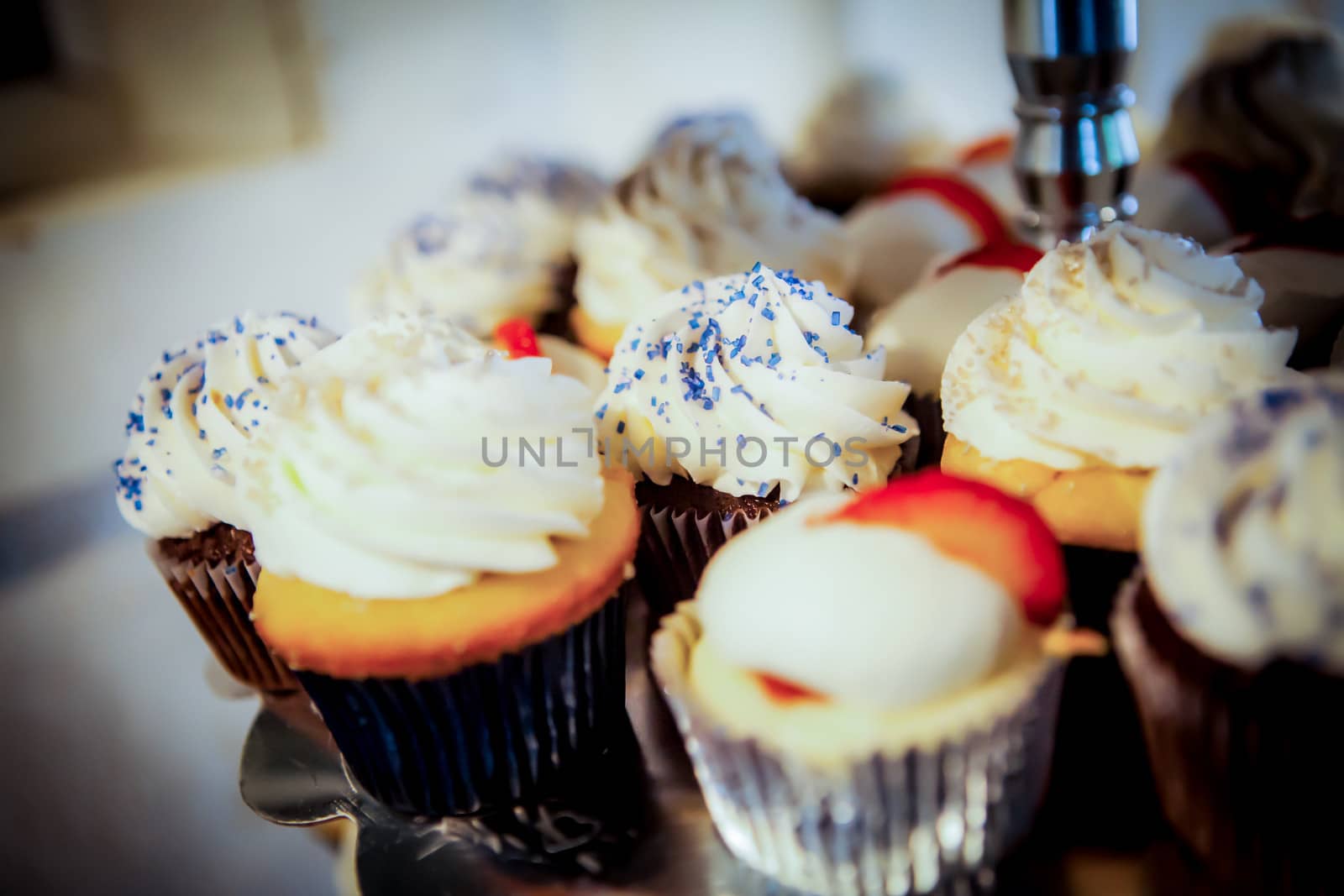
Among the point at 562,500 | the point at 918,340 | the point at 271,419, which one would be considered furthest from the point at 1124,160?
the point at 271,419

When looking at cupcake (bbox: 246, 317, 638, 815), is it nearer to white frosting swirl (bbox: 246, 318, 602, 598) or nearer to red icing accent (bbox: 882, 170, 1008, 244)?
white frosting swirl (bbox: 246, 318, 602, 598)

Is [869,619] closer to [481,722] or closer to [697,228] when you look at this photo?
[481,722]

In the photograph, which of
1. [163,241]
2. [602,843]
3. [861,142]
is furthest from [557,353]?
[163,241]

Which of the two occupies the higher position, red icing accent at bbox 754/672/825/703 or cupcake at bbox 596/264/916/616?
cupcake at bbox 596/264/916/616

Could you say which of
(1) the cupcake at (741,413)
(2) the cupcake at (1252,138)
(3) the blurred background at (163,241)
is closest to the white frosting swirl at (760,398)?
(1) the cupcake at (741,413)

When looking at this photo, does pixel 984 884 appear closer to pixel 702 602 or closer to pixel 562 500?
pixel 702 602

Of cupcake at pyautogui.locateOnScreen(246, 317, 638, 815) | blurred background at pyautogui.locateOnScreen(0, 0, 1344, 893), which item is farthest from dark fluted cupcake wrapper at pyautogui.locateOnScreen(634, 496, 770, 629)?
blurred background at pyautogui.locateOnScreen(0, 0, 1344, 893)
